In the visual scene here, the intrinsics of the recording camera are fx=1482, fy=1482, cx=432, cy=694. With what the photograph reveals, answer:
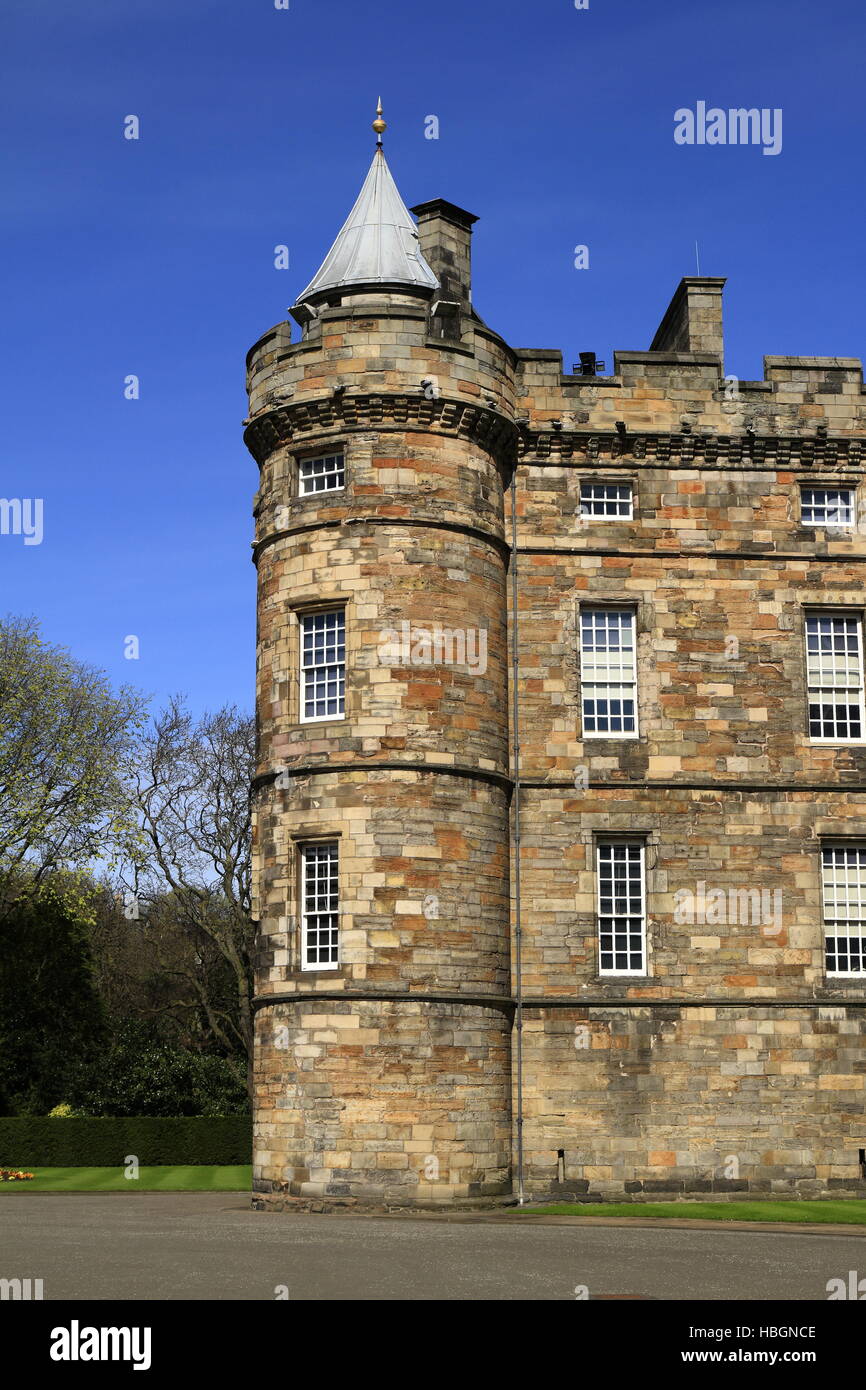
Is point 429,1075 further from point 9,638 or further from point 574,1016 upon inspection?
point 9,638

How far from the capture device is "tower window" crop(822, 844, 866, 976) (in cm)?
2672

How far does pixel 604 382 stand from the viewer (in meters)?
28.1

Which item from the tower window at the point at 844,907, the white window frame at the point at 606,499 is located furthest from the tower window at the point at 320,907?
the tower window at the point at 844,907

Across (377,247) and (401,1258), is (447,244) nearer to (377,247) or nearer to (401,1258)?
(377,247)

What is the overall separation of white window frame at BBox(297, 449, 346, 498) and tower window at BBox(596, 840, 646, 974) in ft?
26.3

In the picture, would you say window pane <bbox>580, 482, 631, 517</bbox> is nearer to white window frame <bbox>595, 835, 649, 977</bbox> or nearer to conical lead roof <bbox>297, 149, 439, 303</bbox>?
conical lead roof <bbox>297, 149, 439, 303</bbox>

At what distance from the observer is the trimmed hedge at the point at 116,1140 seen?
37031 mm

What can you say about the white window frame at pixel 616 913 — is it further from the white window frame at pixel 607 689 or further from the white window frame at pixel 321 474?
the white window frame at pixel 321 474

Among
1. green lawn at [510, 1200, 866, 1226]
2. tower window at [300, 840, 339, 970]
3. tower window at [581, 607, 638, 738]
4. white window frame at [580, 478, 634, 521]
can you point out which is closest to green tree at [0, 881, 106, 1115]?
tower window at [300, 840, 339, 970]

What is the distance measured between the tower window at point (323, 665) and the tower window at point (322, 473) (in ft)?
7.59

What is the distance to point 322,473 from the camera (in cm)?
2647
